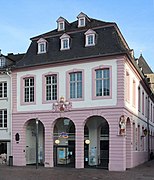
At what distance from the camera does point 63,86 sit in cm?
3178

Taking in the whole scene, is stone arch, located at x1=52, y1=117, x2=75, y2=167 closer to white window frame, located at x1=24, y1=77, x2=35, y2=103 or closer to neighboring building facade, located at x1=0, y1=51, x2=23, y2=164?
white window frame, located at x1=24, y1=77, x2=35, y2=103

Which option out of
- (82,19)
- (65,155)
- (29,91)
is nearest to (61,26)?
(82,19)

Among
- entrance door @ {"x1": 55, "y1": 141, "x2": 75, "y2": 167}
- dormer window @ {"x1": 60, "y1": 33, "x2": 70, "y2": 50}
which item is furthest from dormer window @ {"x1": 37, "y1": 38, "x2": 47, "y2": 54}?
entrance door @ {"x1": 55, "y1": 141, "x2": 75, "y2": 167}

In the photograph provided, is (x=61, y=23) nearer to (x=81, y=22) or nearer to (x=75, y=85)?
(x=81, y=22)

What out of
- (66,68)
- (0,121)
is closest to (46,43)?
(66,68)

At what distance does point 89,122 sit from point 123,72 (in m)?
7.03

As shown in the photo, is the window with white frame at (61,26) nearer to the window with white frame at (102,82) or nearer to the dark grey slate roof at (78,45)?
the dark grey slate roof at (78,45)

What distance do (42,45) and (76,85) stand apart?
5903 mm

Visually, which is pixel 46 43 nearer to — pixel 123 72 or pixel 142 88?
pixel 123 72

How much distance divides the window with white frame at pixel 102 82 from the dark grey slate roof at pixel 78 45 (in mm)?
1467

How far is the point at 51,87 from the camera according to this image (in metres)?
32.6

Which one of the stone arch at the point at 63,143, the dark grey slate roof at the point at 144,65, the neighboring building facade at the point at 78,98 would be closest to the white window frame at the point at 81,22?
the neighboring building facade at the point at 78,98

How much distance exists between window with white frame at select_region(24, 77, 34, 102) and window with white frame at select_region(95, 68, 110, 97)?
667cm

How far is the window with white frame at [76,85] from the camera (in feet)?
102
